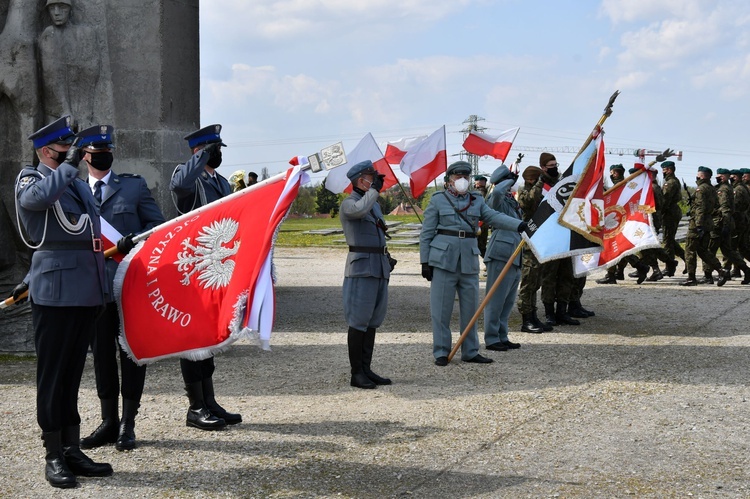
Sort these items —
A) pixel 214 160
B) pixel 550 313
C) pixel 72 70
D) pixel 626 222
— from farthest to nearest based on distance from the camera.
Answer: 1. pixel 550 313
2. pixel 72 70
3. pixel 626 222
4. pixel 214 160

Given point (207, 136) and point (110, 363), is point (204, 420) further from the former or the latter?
point (207, 136)

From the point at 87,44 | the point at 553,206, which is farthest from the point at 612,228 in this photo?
the point at 87,44

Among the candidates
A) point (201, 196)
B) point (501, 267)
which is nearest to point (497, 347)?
point (501, 267)

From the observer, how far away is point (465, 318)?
8516 mm

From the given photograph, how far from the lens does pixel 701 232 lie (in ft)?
50.2

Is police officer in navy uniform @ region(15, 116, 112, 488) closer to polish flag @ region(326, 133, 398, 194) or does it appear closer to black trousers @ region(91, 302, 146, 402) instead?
black trousers @ region(91, 302, 146, 402)

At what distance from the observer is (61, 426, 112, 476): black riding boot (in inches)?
203

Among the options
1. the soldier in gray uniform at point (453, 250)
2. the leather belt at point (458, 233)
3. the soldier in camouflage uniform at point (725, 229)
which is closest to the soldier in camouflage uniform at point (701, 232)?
the soldier in camouflage uniform at point (725, 229)

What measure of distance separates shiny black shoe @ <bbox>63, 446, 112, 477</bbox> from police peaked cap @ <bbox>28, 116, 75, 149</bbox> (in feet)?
5.94

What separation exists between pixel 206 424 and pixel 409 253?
63.1 ft

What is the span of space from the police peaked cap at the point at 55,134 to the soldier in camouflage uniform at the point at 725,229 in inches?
511

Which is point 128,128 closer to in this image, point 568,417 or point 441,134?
point 441,134

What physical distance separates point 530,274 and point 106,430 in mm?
5887

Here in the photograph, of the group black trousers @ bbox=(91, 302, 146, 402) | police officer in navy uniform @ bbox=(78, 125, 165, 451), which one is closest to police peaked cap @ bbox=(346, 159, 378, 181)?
police officer in navy uniform @ bbox=(78, 125, 165, 451)
